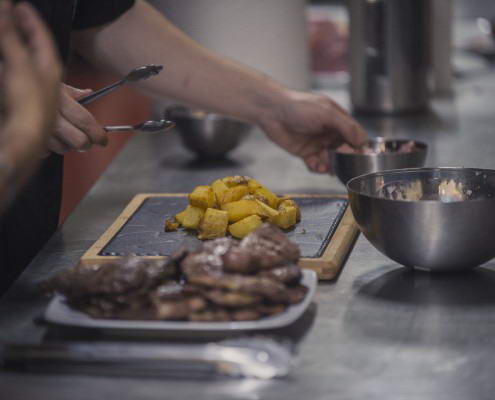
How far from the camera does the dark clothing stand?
66.7 inches

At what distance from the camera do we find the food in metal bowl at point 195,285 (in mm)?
1070

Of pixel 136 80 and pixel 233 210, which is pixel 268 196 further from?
pixel 136 80

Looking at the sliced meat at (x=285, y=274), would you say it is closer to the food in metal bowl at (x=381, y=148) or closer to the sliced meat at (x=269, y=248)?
the sliced meat at (x=269, y=248)

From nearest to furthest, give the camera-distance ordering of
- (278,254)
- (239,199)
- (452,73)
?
(278,254)
(239,199)
(452,73)

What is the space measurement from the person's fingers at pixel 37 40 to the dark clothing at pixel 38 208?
786 mm

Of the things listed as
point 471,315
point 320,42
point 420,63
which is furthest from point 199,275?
Answer: point 320,42

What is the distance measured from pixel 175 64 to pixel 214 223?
0.72 metres

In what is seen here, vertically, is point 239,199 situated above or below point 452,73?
above

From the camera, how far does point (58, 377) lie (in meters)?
1.02

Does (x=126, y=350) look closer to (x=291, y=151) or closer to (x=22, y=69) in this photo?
(x=22, y=69)

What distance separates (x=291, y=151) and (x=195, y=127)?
1.12 ft

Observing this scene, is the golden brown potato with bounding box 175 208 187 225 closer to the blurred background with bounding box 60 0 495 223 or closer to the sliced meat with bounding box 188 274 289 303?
the sliced meat with bounding box 188 274 289 303

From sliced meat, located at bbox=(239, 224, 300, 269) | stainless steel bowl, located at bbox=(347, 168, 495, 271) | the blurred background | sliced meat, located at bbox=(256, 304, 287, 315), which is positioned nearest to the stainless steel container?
the blurred background

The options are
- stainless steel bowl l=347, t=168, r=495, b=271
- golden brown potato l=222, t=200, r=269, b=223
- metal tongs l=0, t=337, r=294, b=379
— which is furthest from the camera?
golden brown potato l=222, t=200, r=269, b=223
